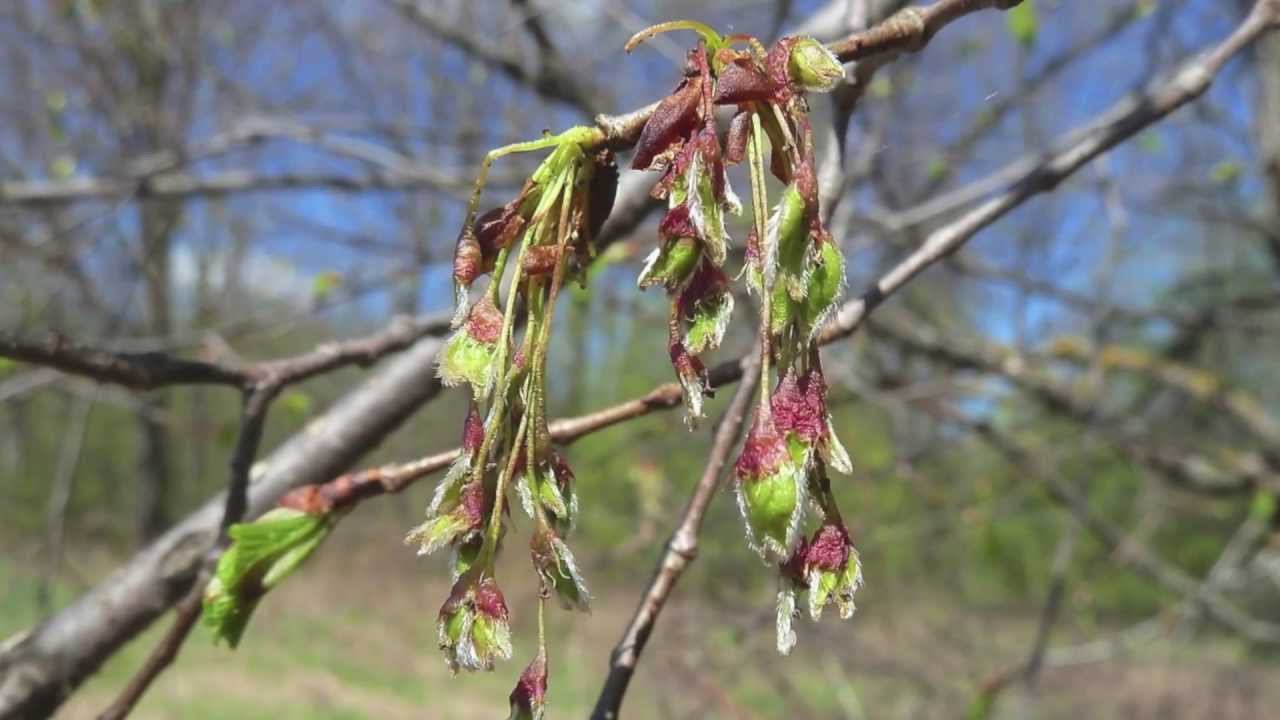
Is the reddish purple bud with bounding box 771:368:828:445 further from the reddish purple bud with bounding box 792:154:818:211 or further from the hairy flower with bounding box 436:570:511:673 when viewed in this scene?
the hairy flower with bounding box 436:570:511:673

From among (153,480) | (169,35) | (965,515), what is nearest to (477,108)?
(169,35)

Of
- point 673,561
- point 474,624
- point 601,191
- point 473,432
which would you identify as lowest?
point 673,561

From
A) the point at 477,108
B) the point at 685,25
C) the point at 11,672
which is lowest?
the point at 477,108

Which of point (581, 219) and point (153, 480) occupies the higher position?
point (581, 219)

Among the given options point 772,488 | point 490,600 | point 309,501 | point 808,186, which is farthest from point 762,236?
point 309,501

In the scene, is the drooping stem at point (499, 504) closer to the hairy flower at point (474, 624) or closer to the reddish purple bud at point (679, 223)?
the hairy flower at point (474, 624)

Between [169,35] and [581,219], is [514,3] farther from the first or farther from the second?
Answer: [169,35]

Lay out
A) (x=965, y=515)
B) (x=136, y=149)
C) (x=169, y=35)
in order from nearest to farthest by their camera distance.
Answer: (x=965, y=515), (x=169, y=35), (x=136, y=149)

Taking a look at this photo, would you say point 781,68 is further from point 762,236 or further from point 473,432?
point 473,432

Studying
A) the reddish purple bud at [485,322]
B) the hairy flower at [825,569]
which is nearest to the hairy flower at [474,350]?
the reddish purple bud at [485,322]
